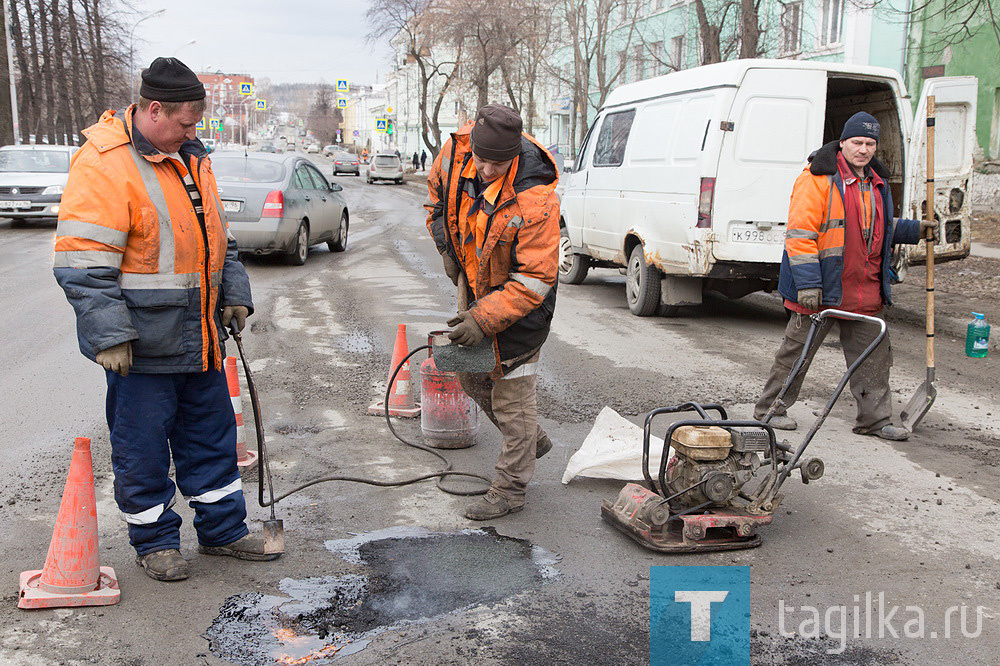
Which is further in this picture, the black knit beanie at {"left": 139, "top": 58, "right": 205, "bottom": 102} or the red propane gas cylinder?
the red propane gas cylinder

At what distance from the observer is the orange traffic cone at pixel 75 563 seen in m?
3.39

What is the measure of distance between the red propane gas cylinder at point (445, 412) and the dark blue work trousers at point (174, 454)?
1640 mm

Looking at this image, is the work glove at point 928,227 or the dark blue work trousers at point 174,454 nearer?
the dark blue work trousers at point 174,454

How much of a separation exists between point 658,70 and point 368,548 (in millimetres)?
35537

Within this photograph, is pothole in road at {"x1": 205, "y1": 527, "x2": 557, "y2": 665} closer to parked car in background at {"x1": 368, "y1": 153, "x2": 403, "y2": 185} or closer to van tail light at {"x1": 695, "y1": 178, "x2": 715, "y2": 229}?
van tail light at {"x1": 695, "y1": 178, "x2": 715, "y2": 229}

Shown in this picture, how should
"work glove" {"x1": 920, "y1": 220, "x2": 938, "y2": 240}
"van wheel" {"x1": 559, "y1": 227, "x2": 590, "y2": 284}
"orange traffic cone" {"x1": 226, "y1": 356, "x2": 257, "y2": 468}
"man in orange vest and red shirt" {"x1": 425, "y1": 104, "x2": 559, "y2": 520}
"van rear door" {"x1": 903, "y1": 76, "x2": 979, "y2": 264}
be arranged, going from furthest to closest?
"van wheel" {"x1": 559, "y1": 227, "x2": 590, "y2": 284}
"van rear door" {"x1": 903, "y1": 76, "x2": 979, "y2": 264}
"work glove" {"x1": 920, "y1": 220, "x2": 938, "y2": 240}
"orange traffic cone" {"x1": 226, "y1": 356, "x2": 257, "y2": 468}
"man in orange vest and red shirt" {"x1": 425, "y1": 104, "x2": 559, "y2": 520}

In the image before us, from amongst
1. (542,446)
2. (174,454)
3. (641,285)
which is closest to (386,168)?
(641,285)

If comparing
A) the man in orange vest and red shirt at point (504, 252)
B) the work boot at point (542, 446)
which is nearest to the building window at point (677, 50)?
the work boot at point (542, 446)

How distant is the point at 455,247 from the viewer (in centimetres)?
447

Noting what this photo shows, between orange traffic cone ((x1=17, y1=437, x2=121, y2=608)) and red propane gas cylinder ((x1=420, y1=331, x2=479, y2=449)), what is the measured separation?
2192mm

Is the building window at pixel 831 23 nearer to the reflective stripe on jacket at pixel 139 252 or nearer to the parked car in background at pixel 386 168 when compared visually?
the parked car in background at pixel 386 168

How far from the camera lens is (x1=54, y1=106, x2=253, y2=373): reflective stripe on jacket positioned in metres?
3.32

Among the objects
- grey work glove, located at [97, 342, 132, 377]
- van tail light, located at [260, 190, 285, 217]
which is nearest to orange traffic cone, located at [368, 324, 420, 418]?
grey work glove, located at [97, 342, 132, 377]

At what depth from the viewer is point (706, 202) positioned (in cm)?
852
